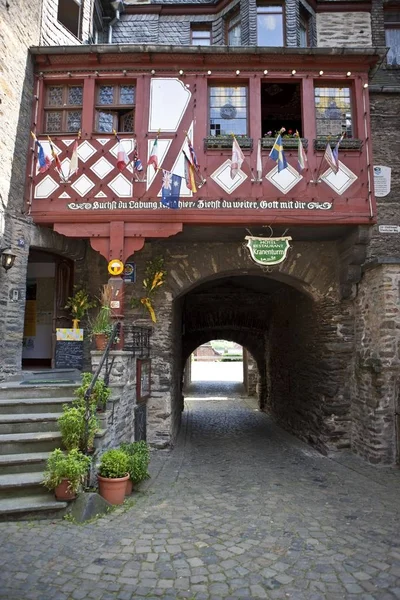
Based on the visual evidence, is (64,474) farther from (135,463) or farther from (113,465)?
(135,463)

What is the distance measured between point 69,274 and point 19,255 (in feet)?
6.56

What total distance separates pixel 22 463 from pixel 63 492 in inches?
29.2

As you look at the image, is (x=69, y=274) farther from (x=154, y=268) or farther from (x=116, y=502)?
(x=116, y=502)

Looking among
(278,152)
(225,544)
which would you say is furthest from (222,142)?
(225,544)

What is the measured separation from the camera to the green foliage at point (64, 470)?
4520 millimetres

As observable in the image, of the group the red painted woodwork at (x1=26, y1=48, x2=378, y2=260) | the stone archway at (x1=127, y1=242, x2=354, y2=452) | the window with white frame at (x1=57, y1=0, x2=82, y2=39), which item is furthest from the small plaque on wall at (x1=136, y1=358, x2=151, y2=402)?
the window with white frame at (x1=57, y1=0, x2=82, y2=39)

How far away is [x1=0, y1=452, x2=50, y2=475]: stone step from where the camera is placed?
4934 mm

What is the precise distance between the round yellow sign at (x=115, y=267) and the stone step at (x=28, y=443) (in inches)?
131

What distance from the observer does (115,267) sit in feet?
25.5

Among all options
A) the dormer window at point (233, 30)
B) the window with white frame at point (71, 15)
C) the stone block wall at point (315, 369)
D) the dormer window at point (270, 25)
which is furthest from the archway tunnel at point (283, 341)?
the window with white frame at point (71, 15)

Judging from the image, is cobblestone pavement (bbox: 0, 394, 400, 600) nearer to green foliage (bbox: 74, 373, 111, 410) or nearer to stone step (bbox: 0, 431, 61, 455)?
stone step (bbox: 0, 431, 61, 455)

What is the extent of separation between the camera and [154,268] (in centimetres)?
873

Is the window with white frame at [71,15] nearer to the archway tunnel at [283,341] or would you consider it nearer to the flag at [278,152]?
the flag at [278,152]

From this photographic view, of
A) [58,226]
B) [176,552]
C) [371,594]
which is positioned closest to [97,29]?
[58,226]
